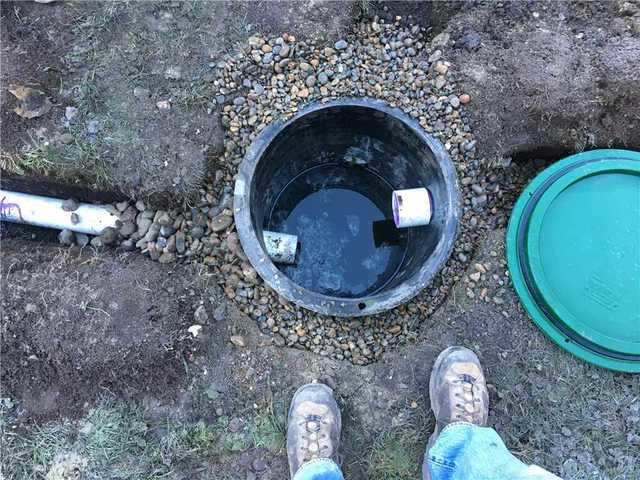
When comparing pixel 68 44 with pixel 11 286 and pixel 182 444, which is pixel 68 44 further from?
pixel 182 444

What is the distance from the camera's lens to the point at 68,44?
218cm

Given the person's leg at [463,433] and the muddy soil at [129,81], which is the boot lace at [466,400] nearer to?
the person's leg at [463,433]

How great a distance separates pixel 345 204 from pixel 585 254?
119 cm

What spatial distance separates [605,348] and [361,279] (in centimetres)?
113

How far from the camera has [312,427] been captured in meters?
1.82

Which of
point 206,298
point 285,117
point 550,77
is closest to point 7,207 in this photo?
point 206,298

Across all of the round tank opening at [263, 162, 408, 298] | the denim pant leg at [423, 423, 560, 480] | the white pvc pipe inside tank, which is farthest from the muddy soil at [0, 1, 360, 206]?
the denim pant leg at [423, 423, 560, 480]

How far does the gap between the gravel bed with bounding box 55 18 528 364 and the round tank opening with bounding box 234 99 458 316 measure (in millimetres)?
138

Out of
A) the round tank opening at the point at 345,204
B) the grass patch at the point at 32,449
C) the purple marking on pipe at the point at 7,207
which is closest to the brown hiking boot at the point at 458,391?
the round tank opening at the point at 345,204

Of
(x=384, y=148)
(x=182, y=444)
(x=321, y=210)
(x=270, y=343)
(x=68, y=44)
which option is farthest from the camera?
(x=321, y=210)

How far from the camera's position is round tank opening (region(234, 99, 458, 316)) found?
1.92m

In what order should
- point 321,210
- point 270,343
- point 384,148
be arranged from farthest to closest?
point 321,210
point 384,148
point 270,343

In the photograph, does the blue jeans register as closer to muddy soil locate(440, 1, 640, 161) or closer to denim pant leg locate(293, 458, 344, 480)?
denim pant leg locate(293, 458, 344, 480)

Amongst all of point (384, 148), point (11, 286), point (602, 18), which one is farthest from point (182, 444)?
point (602, 18)
